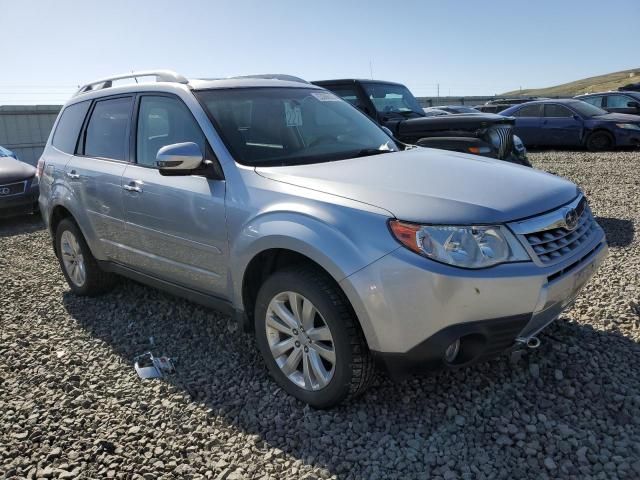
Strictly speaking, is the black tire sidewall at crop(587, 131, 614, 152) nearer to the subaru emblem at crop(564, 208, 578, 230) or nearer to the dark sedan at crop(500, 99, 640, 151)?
the dark sedan at crop(500, 99, 640, 151)

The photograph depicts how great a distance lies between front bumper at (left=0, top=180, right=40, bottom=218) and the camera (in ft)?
28.3

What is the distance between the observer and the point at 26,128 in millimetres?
15609

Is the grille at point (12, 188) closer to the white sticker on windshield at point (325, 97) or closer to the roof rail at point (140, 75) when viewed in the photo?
the roof rail at point (140, 75)

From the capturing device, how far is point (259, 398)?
124 inches

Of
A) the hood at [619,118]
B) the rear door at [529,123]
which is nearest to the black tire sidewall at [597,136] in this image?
the hood at [619,118]

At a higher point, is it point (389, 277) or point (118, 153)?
point (118, 153)

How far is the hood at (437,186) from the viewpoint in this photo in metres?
2.55

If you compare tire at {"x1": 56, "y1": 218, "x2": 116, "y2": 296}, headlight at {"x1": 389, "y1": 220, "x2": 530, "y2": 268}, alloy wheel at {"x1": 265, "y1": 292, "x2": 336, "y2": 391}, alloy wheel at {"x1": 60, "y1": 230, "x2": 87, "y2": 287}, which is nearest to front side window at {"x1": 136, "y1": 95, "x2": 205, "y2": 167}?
alloy wheel at {"x1": 265, "y1": 292, "x2": 336, "y2": 391}

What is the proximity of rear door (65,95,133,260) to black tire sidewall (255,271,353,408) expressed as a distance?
1.58 meters

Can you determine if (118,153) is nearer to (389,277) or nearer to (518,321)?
(389,277)

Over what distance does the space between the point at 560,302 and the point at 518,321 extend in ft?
1.28

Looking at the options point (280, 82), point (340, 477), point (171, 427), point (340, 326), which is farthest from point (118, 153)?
point (340, 477)

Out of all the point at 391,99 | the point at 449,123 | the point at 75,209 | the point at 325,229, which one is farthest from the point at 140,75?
the point at 391,99

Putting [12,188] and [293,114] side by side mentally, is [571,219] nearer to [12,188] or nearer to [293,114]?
[293,114]
